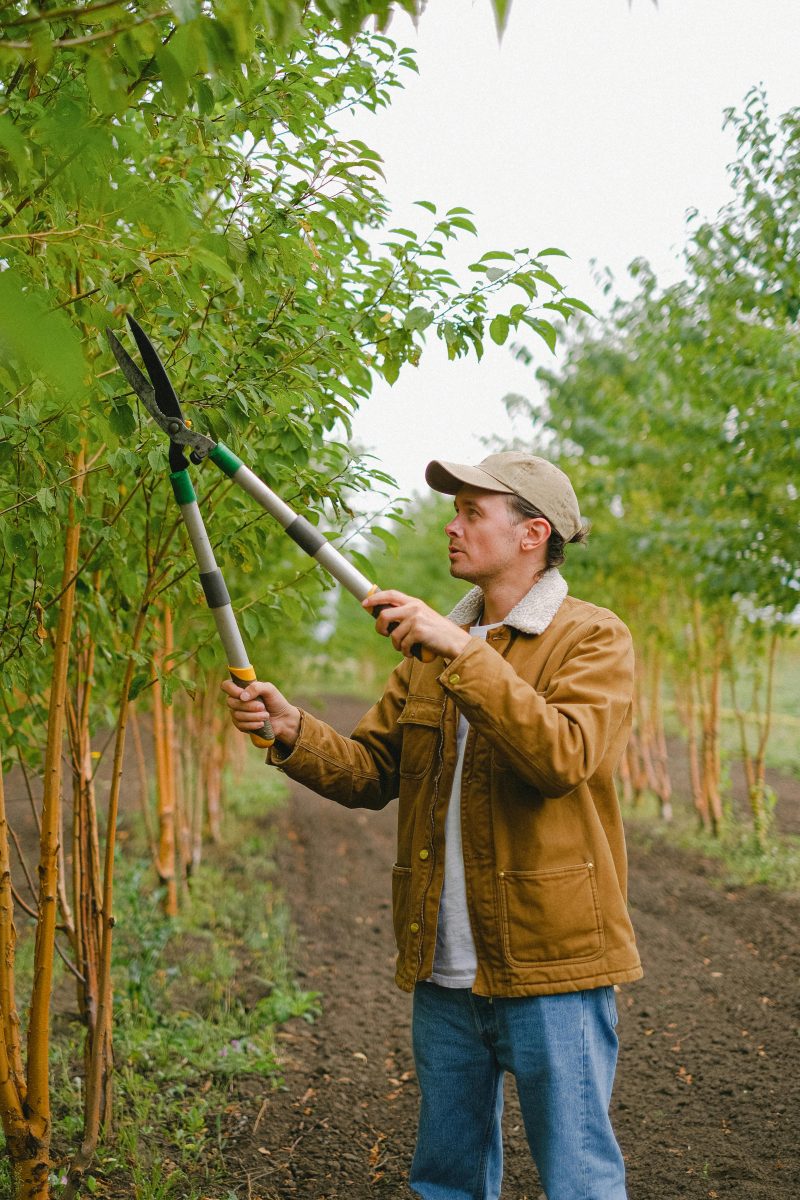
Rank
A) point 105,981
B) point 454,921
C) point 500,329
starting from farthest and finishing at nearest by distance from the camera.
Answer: point 105,981
point 500,329
point 454,921

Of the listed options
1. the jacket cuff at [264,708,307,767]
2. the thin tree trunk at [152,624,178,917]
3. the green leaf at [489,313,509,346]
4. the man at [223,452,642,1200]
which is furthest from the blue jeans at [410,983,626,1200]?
the thin tree trunk at [152,624,178,917]

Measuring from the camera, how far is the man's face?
2621mm

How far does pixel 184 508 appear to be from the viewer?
7.58 feet

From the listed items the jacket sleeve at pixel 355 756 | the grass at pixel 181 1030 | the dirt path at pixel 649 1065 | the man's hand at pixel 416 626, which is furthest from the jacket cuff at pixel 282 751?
the dirt path at pixel 649 1065

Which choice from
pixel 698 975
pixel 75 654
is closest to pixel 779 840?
pixel 698 975

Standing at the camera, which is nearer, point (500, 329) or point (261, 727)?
point (261, 727)

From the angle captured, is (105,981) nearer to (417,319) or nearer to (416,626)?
(416,626)

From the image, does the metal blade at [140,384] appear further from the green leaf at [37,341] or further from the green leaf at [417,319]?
the green leaf at [37,341]

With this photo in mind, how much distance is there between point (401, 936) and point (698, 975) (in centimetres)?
417

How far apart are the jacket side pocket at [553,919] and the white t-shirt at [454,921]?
0.54 ft

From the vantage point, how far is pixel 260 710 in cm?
262

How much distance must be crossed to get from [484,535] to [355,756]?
0.73 m

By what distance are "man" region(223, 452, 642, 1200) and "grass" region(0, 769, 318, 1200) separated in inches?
52.9

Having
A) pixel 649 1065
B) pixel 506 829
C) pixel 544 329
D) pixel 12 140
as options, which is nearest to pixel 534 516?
pixel 544 329
